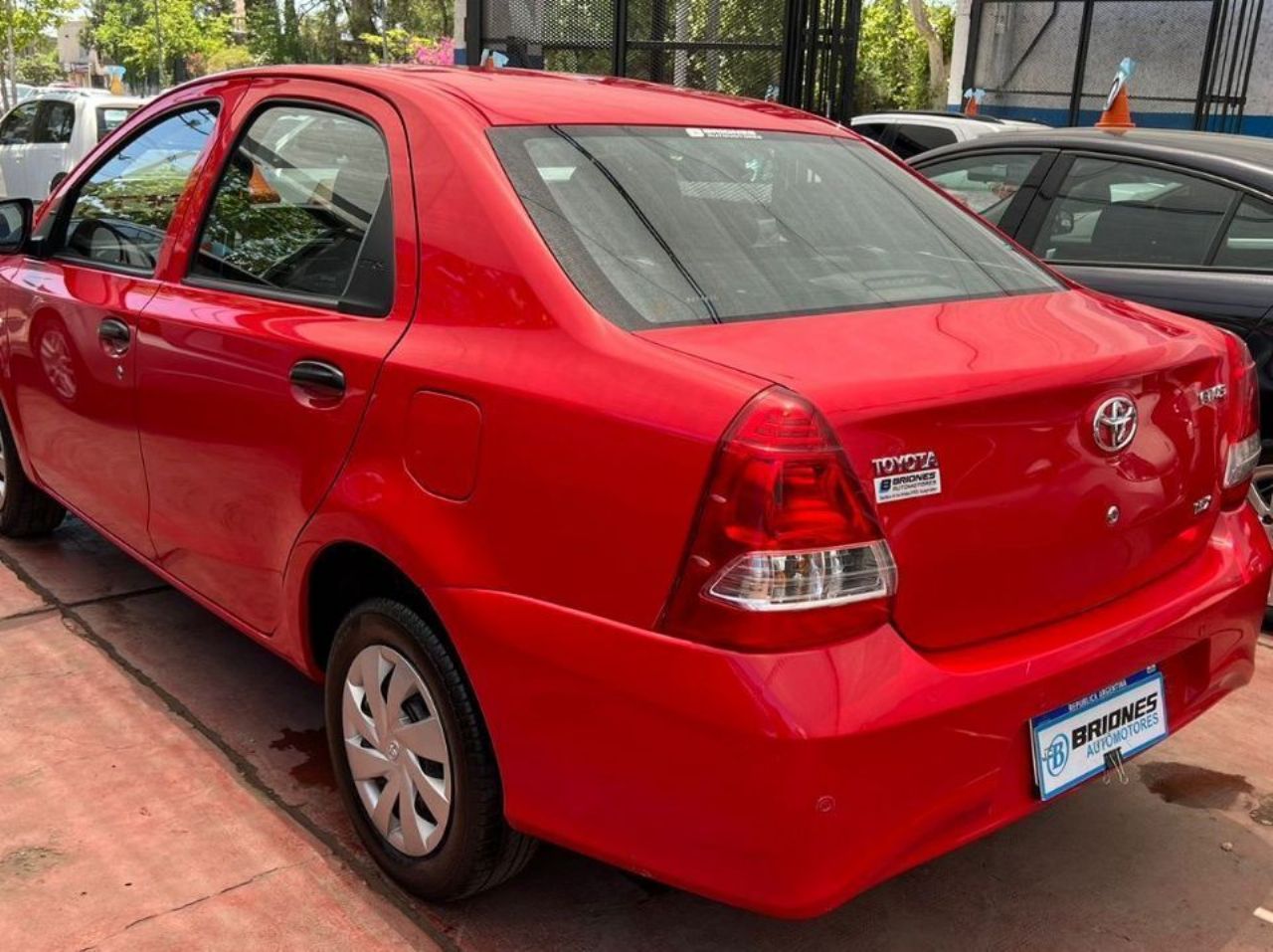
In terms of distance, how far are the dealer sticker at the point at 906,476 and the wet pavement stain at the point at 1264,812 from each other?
63.3 inches

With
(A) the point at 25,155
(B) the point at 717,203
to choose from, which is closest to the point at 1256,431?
(B) the point at 717,203

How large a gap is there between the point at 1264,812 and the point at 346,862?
2157 mm

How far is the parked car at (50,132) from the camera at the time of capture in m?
12.9

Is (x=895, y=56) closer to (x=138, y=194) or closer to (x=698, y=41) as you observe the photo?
(x=698, y=41)

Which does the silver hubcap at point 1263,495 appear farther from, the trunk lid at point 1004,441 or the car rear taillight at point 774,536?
the car rear taillight at point 774,536

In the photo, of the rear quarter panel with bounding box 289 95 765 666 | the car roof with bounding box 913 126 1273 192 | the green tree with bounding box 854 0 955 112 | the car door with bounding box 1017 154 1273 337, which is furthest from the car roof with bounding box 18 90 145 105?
the green tree with bounding box 854 0 955 112

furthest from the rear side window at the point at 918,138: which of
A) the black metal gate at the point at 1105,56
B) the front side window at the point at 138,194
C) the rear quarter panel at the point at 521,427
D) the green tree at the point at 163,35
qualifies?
the green tree at the point at 163,35

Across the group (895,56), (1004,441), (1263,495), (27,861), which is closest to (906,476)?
(1004,441)

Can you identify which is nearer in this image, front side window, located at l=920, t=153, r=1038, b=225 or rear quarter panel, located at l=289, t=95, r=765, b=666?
rear quarter panel, located at l=289, t=95, r=765, b=666

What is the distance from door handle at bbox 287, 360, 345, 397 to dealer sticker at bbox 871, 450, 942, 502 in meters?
1.12

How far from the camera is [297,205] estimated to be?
297 cm

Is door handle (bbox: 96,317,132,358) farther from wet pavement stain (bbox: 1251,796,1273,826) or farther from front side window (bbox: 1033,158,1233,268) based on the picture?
front side window (bbox: 1033,158,1233,268)

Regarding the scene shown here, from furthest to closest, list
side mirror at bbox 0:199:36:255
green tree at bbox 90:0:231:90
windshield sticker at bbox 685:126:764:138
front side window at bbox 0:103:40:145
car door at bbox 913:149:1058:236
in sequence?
green tree at bbox 90:0:231:90 → front side window at bbox 0:103:40:145 → car door at bbox 913:149:1058:236 → side mirror at bbox 0:199:36:255 → windshield sticker at bbox 685:126:764:138

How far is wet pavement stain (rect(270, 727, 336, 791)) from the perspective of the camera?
3152 mm
